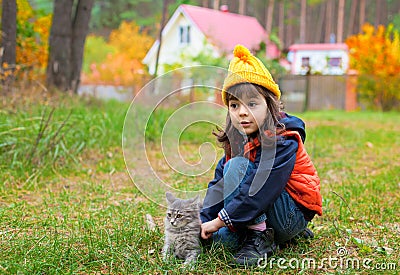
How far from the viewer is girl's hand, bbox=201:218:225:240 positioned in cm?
248

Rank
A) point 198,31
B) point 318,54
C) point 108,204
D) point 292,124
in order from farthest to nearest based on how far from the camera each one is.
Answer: point 318,54 → point 198,31 → point 108,204 → point 292,124

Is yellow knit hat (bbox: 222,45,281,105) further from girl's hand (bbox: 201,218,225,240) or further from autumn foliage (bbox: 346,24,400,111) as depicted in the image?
autumn foliage (bbox: 346,24,400,111)

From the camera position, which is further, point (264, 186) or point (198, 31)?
point (198, 31)

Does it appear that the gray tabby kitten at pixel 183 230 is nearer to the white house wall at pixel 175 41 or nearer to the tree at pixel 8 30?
the tree at pixel 8 30

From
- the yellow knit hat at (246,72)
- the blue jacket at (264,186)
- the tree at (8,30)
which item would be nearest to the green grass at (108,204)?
the blue jacket at (264,186)

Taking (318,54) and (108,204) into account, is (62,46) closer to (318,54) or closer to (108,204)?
(108,204)

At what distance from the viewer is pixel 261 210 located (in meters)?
2.40

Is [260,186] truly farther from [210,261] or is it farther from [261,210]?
[210,261]

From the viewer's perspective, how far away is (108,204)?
3.71 metres

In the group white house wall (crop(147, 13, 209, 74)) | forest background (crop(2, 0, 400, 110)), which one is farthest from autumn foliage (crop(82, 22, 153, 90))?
white house wall (crop(147, 13, 209, 74))

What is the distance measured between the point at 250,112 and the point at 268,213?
529mm

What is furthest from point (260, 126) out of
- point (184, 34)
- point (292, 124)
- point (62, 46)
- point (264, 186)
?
point (184, 34)

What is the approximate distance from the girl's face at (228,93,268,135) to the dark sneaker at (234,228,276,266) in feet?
1.72

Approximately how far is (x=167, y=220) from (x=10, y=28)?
6086 millimetres
